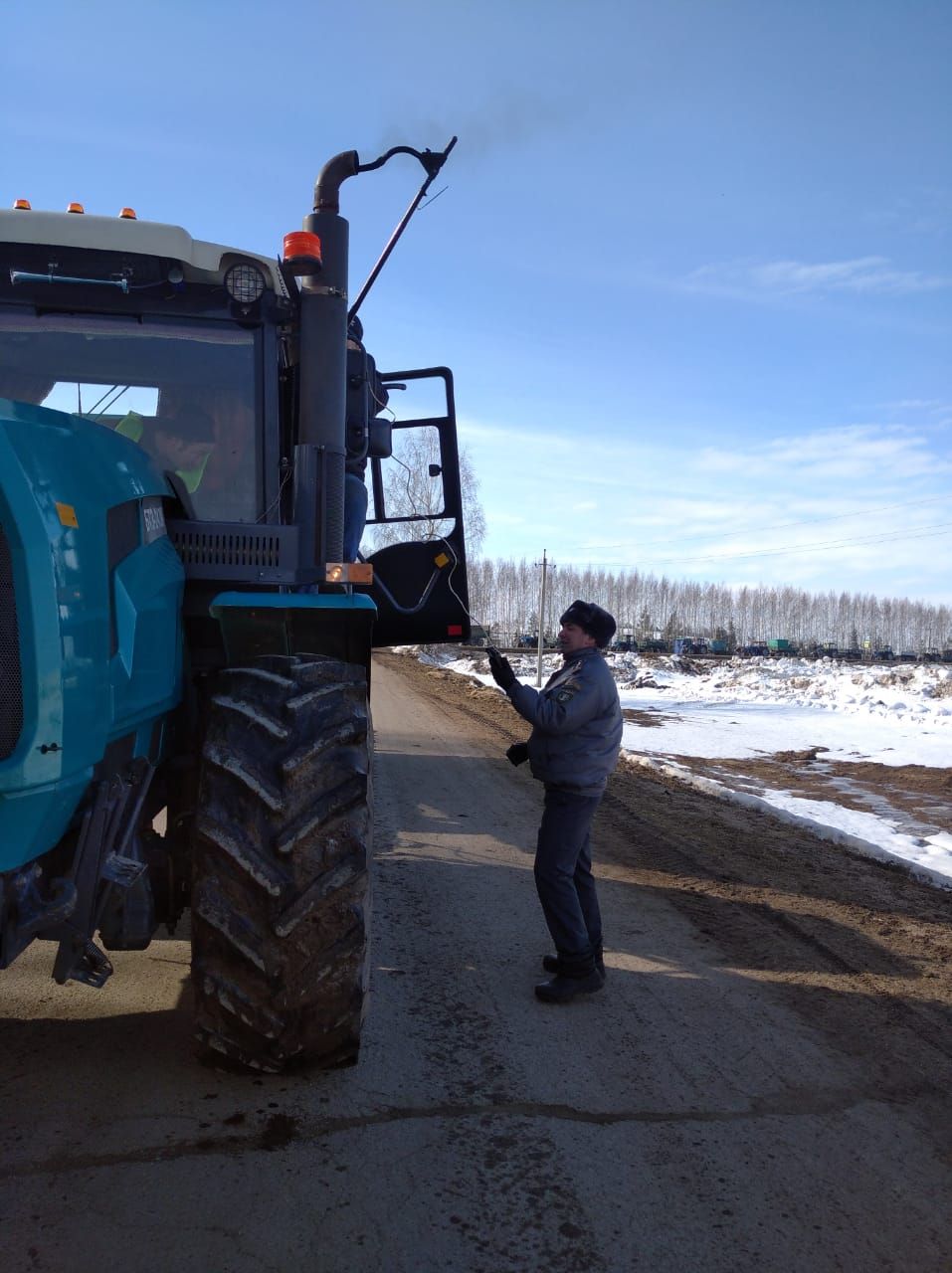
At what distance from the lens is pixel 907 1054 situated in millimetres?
3859

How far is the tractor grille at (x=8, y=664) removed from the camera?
245cm

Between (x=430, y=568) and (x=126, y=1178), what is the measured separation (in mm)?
4310

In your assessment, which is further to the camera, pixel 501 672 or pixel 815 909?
pixel 815 909

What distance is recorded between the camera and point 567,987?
4.34m

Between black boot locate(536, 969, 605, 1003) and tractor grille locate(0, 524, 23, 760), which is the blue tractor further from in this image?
black boot locate(536, 969, 605, 1003)

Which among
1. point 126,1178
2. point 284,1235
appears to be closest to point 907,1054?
point 284,1235

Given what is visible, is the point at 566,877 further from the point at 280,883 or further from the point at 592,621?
the point at 280,883

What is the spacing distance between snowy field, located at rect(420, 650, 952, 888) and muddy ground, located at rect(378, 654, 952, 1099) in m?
0.29

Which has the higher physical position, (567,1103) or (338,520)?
(338,520)

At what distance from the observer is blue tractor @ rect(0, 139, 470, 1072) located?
260 cm

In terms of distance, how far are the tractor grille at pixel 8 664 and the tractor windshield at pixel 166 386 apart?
5.06ft

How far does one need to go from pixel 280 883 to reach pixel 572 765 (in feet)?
6.14

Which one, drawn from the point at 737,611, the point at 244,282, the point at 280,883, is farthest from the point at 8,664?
the point at 737,611

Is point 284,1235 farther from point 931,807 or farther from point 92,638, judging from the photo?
point 931,807
